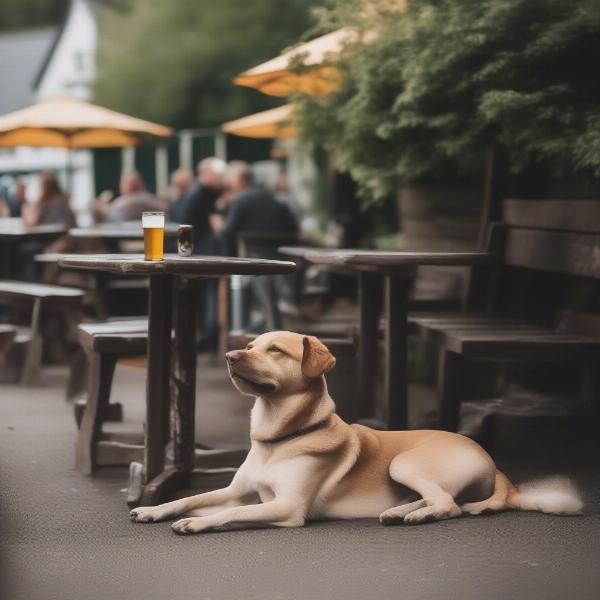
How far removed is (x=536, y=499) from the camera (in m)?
6.42

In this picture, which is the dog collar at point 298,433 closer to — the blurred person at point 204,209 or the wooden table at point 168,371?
the wooden table at point 168,371

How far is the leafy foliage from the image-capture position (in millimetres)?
8320

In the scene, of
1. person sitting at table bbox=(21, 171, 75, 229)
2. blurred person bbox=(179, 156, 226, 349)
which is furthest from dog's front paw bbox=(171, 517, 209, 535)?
person sitting at table bbox=(21, 171, 75, 229)

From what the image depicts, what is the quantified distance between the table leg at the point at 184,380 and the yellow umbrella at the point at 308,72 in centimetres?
423

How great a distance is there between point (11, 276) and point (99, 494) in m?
6.99

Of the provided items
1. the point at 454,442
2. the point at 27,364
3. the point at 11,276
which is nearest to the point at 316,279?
the point at 11,276

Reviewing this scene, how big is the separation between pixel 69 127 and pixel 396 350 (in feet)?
31.6

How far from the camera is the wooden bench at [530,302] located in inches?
302

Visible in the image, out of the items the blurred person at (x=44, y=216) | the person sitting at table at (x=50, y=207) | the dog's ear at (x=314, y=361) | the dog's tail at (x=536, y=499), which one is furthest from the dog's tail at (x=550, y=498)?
the person sitting at table at (x=50, y=207)

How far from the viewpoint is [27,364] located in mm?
11359

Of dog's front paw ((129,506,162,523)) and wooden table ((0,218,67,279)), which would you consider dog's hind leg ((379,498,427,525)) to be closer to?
dog's front paw ((129,506,162,523))

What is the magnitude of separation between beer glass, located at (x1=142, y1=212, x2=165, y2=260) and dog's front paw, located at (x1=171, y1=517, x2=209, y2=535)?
1328mm

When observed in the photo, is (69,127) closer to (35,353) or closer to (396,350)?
(35,353)

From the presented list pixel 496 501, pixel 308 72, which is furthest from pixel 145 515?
pixel 308 72
